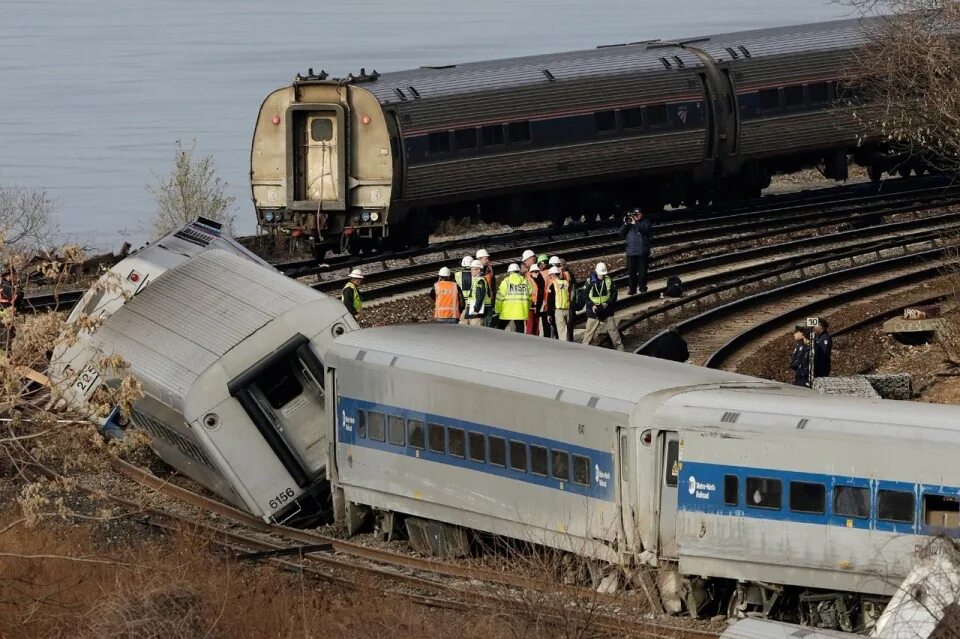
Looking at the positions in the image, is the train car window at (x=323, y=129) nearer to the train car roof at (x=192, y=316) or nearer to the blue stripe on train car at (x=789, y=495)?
the train car roof at (x=192, y=316)

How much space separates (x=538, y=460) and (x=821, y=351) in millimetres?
6707

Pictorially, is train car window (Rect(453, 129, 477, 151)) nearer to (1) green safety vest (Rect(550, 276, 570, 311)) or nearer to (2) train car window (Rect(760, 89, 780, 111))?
(2) train car window (Rect(760, 89, 780, 111))

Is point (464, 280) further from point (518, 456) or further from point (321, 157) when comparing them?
point (321, 157)

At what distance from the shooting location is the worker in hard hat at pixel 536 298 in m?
24.2

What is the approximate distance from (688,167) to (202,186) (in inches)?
1504

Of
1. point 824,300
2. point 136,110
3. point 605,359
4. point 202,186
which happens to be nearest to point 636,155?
point 824,300

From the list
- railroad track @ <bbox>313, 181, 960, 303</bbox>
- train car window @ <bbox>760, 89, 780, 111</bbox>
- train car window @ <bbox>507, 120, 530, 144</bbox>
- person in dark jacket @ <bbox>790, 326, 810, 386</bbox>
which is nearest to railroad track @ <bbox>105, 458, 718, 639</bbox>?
person in dark jacket @ <bbox>790, 326, 810, 386</bbox>

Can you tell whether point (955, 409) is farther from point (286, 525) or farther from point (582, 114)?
point (582, 114)

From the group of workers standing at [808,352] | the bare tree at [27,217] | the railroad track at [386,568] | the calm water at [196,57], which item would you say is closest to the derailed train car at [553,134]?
the railroad track at [386,568]

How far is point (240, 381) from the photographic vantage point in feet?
63.9

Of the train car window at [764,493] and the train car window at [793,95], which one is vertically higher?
the train car window at [793,95]

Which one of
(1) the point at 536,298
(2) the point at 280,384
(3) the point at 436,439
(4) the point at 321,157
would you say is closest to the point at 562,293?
(1) the point at 536,298

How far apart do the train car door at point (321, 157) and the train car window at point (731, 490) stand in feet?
63.1

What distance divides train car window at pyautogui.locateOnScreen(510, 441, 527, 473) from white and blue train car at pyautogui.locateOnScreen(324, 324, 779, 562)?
0.06ft
